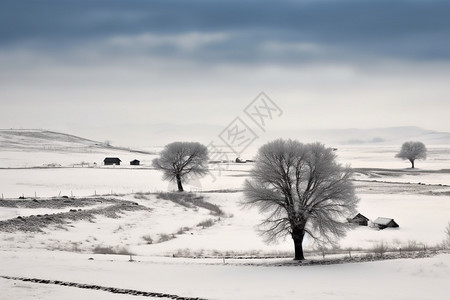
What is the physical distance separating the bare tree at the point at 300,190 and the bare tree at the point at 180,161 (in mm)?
46591

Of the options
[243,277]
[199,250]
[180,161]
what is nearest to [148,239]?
[199,250]

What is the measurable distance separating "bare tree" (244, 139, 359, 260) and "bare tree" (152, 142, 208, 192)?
46.6 metres

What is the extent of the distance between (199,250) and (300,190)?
37.7ft

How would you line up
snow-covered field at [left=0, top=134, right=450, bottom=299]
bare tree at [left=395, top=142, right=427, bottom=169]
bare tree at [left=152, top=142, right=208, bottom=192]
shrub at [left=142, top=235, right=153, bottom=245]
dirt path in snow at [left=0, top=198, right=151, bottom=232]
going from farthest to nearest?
bare tree at [left=395, top=142, right=427, bottom=169] → bare tree at [left=152, top=142, right=208, bottom=192] → shrub at [left=142, top=235, right=153, bottom=245] → dirt path in snow at [left=0, top=198, right=151, bottom=232] → snow-covered field at [left=0, top=134, right=450, bottom=299]

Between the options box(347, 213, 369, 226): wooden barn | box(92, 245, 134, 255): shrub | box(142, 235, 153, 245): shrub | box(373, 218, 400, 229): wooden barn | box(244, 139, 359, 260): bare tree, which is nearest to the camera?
box(244, 139, 359, 260): bare tree

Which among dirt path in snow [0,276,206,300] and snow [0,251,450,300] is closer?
dirt path in snow [0,276,206,300]

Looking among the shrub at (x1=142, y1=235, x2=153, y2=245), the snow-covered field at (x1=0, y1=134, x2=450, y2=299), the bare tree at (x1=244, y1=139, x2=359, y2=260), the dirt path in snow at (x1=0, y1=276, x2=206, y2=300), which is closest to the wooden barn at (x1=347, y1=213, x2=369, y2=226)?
the snow-covered field at (x1=0, y1=134, x2=450, y2=299)

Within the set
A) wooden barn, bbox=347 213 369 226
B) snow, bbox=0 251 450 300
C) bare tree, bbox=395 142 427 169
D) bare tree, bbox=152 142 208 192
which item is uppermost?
bare tree, bbox=395 142 427 169

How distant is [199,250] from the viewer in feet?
138

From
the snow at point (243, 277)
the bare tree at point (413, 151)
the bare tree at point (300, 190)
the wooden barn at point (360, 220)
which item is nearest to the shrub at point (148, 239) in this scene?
the snow at point (243, 277)

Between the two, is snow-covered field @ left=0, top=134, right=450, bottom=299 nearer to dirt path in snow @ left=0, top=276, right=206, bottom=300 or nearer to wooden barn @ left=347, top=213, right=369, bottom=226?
dirt path in snow @ left=0, top=276, right=206, bottom=300

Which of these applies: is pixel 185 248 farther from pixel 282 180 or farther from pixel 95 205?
pixel 95 205

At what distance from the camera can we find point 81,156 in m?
157

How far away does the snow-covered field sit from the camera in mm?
24922
